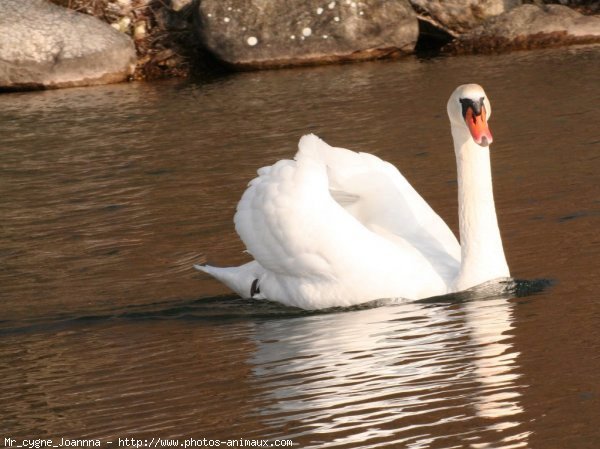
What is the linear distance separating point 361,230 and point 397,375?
1.29 meters

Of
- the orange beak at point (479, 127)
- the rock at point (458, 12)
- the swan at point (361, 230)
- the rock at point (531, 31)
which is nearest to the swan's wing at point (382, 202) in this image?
the swan at point (361, 230)

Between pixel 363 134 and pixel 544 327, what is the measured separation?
564cm

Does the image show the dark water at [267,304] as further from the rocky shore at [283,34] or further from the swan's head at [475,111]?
the rocky shore at [283,34]

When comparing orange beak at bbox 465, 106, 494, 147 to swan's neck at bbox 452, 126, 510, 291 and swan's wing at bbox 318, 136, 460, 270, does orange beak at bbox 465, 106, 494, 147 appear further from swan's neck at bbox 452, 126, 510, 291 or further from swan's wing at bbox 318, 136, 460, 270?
Result: swan's wing at bbox 318, 136, 460, 270

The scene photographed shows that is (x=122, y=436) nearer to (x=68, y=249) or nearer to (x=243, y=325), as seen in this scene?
(x=243, y=325)

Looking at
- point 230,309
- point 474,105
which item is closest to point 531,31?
point 474,105

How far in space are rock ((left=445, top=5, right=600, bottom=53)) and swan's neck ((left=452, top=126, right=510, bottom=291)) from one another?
30.0ft

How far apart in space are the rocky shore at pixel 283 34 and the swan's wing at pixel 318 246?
9.30 m

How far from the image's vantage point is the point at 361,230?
250 inches

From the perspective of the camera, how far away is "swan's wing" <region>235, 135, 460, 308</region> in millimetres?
6297

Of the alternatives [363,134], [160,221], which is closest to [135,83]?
[363,134]

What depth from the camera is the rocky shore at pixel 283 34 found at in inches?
622

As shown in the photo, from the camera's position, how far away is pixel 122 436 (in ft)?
15.6

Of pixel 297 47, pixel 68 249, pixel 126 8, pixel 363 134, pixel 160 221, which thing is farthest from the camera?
pixel 126 8
